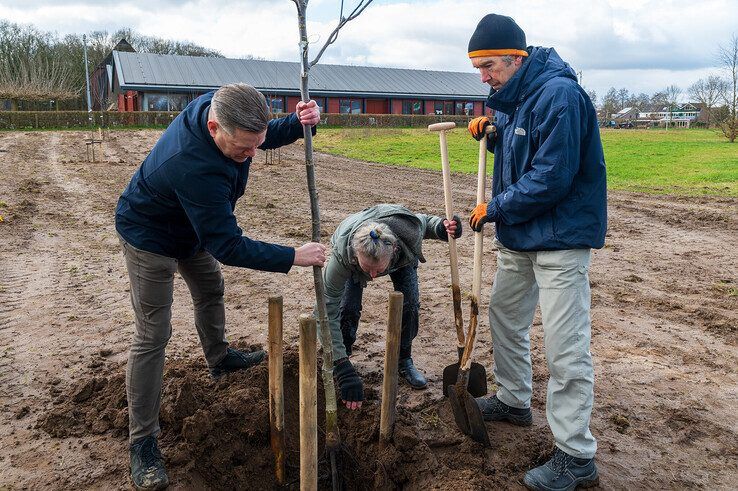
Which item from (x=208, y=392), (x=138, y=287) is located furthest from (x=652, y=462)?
(x=138, y=287)

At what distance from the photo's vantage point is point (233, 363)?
4.64 m

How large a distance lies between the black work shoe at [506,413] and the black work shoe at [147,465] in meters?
2.08

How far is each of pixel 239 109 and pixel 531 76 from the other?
1.66m

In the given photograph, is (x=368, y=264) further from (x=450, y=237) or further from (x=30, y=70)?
(x=30, y=70)

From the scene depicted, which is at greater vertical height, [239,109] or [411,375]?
[239,109]

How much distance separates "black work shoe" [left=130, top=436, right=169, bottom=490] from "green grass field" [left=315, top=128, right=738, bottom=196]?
550 inches

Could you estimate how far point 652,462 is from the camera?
3.79 metres

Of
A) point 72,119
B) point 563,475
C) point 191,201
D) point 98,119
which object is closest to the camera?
point 191,201

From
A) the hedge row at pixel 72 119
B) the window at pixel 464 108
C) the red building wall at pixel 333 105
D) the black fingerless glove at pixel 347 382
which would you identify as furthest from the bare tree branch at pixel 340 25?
the window at pixel 464 108

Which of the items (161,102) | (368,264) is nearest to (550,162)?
(368,264)

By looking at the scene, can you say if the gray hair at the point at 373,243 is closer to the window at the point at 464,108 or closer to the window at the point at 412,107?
the window at the point at 412,107

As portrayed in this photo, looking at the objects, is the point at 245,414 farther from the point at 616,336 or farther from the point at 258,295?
the point at 616,336

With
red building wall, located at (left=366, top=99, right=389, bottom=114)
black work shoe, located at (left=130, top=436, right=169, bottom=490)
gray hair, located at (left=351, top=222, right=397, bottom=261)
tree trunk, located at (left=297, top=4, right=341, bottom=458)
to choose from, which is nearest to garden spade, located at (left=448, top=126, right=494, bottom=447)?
gray hair, located at (left=351, top=222, right=397, bottom=261)

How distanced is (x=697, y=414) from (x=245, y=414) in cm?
315
